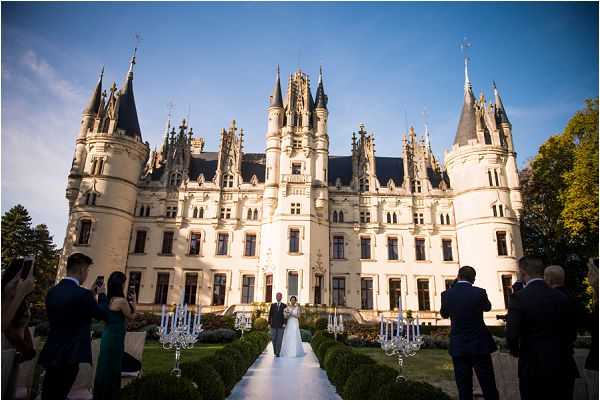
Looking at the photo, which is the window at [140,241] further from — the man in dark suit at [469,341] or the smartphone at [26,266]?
the man in dark suit at [469,341]

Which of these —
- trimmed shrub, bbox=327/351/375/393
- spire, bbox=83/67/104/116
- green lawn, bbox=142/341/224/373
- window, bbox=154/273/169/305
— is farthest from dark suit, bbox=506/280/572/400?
spire, bbox=83/67/104/116

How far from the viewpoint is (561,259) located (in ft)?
92.1

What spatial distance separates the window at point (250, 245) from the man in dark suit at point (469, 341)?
2708 cm

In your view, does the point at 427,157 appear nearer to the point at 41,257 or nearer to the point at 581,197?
the point at 581,197

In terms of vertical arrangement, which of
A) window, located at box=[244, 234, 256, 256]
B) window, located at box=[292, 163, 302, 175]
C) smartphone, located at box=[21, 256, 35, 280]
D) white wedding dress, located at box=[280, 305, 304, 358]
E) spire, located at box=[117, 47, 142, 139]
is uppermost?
spire, located at box=[117, 47, 142, 139]

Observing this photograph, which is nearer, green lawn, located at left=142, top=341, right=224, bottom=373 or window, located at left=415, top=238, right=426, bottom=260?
green lawn, located at left=142, top=341, right=224, bottom=373

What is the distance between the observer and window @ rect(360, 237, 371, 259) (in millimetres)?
32500

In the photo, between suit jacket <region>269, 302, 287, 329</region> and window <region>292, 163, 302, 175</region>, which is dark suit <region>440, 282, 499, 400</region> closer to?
suit jacket <region>269, 302, 287, 329</region>

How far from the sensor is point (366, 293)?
31.6 metres

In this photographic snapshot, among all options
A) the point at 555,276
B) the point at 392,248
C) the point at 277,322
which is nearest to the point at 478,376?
the point at 555,276

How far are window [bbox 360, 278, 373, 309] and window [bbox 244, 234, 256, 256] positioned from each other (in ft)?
31.0

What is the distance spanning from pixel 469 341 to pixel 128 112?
3503 centimetres

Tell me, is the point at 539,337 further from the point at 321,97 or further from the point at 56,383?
the point at 321,97

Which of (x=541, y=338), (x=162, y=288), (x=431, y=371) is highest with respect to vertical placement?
(x=162, y=288)
